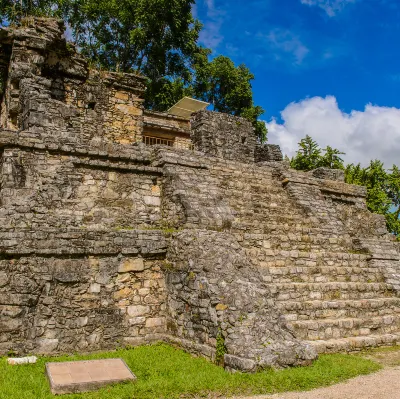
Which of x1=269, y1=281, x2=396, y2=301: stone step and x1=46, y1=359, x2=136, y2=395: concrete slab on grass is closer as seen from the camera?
x1=46, y1=359, x2=136, y2=395: concrete slab on grass

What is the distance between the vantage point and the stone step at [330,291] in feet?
26.4

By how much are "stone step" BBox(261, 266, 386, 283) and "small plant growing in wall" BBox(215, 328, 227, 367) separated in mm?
2061

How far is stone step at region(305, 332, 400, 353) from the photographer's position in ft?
23.8

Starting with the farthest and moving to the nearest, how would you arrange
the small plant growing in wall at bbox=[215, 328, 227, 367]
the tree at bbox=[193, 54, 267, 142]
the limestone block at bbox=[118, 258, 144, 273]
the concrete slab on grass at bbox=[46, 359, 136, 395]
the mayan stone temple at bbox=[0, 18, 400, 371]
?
the tree at bbox=[193, 54, 267, 142] → the limestone block at bbox=[118, 258, 144, 273] → the mayan stone temple at bbox=[0, 18, 400, 371] → the small plant growing in wall at bbox=[215, 328, 227, 367] → the concrete slab on grass at bbox=[46, 359, 136, 395]

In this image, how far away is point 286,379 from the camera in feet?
18.5

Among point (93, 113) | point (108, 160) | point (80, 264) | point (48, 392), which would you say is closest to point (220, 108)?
point (93, 113)

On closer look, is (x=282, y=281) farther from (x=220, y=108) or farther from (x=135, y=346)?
(x=220, y=108)

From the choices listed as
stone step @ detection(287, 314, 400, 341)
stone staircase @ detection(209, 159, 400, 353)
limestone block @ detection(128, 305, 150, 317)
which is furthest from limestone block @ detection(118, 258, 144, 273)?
stone step @ detection(287, 314, 400, 341)

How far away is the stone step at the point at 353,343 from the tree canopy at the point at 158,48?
2125cm

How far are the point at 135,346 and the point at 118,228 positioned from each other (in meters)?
Answer: 2.16

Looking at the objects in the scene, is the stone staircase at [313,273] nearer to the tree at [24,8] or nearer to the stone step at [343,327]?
the stone step at [343,327]

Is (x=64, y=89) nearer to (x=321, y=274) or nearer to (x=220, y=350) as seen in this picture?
(x=321, y=274)

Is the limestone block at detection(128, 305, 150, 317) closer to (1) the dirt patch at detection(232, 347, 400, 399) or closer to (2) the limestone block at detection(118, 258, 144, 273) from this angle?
(2) the limestone block at detection(118, 258, 144, 273)

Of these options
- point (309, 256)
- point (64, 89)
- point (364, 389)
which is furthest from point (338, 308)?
point (64, 89)
